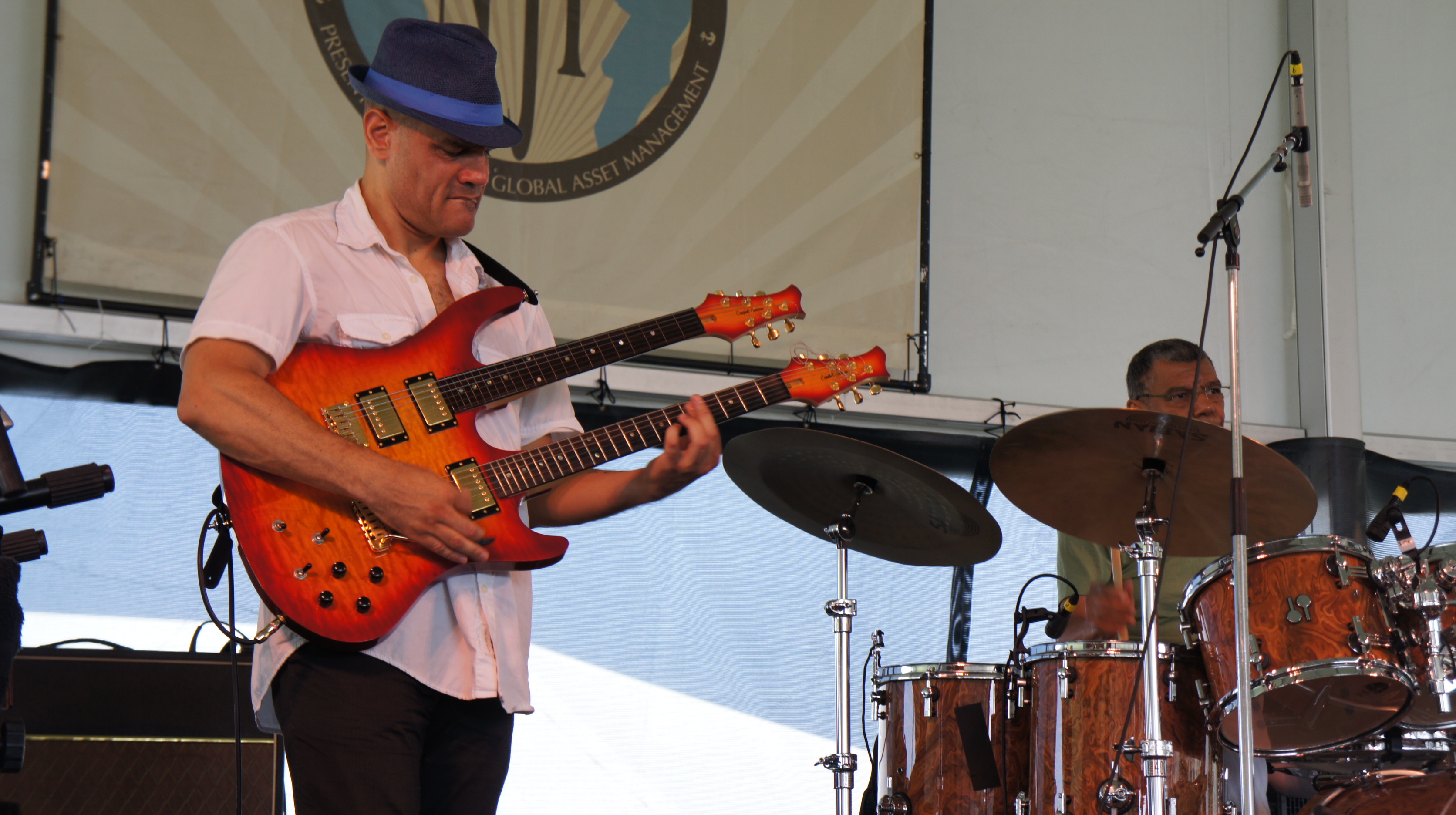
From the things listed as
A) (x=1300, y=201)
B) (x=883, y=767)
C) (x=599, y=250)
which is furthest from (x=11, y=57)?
(x=1300, y=201)

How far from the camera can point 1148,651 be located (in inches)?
96.7

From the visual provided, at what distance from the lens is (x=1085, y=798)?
2.63 m

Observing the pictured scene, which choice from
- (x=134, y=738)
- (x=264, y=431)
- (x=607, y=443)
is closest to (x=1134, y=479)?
(x=607, y=443)

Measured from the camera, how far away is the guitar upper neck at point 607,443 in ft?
6.15

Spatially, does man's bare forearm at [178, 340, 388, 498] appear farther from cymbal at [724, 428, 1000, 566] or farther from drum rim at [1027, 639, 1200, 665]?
drum rim at [1027, 639, 1200, 665]

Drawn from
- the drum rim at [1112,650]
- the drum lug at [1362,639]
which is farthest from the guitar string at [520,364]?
the drum lug at [1362,639]

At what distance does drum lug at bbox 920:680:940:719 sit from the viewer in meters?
2.96

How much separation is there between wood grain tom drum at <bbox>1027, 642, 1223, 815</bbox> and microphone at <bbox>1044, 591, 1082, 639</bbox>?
142mm

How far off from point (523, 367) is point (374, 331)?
0.78 ft

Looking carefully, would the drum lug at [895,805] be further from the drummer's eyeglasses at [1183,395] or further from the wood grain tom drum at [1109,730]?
the drummer's eyeglasses at [1183,395]

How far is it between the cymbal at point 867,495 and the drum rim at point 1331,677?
0.61m

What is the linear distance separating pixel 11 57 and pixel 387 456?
9.16ft

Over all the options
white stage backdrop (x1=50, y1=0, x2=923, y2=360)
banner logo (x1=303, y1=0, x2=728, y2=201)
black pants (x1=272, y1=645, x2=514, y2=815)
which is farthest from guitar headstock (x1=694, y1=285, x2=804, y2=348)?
banner logo (x1=303, y1=0, x2=728, y2=201)

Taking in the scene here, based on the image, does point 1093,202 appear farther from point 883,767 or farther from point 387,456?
point 387,456
